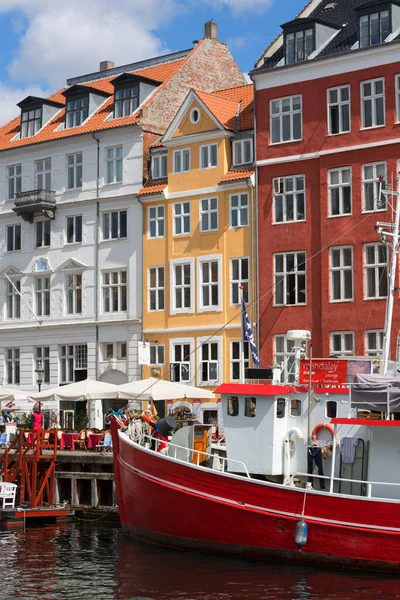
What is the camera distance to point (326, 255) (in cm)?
4403

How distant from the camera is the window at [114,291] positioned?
51125 millimetres

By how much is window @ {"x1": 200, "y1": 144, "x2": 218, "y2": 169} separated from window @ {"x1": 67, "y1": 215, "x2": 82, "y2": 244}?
7.38m

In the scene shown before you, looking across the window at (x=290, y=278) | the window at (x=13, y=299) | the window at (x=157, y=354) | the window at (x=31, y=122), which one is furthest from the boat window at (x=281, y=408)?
the window at (x=31, y=122)

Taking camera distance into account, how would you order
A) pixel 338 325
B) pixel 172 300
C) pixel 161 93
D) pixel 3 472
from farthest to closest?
pixel 161 93 → pixel 172 300 → pixel 338 325 → pixel 3 472

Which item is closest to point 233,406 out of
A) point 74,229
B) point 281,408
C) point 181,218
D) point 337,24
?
point 281,408

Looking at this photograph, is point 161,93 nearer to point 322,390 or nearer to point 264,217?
point 264,217

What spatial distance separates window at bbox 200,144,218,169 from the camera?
48.4 meters

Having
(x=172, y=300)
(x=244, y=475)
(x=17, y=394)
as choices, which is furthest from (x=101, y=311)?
(x=244, y=475)

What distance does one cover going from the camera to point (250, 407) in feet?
92.9

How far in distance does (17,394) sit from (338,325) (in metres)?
13.0

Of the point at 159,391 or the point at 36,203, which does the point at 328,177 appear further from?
the point at 36,203

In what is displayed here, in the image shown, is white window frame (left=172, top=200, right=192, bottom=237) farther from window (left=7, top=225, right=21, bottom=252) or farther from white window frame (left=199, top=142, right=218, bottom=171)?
window (left=7, top=225, right=21, bottom=252)

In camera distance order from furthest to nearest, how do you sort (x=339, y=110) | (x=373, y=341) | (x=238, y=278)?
(x=238, y=278) → (x=339, y=110) → (x=373, y=341)

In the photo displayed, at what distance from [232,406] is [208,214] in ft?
68.2
